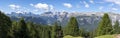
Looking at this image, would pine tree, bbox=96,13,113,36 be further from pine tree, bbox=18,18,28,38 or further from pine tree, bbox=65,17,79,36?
pine tree, bbox=18,18,28,38

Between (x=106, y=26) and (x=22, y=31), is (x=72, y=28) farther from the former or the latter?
(x=22, y=31)

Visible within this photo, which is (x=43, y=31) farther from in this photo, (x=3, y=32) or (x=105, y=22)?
(x=3, y=32)

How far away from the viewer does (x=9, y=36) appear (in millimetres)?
68188

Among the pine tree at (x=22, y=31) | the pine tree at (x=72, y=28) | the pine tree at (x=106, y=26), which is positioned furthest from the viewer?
the pine tree at (x=72, y=28)

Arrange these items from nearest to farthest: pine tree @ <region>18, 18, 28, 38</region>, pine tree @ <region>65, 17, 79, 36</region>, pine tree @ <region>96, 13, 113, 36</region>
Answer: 1. pine tree @ <region>18, 18, 28, 38</region>
2. pine tree @ <region>96, 13, 113, 36</region>
3. pine tree @ <region>65, 17, 79, 36</region>

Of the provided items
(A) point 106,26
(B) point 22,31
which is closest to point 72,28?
(A) point 106,26

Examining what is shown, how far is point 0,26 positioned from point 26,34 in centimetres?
1309

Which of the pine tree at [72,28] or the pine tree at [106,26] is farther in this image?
the pine tree at [72,28]

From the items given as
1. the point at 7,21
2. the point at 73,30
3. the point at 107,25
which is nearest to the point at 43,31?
the point at 73,30

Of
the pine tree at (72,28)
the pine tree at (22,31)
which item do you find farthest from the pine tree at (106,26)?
the pine tree at (22,31)

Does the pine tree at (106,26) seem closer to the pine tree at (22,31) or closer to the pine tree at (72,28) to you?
the pine tree at (72,28)

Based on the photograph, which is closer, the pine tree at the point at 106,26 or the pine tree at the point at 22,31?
the pine tree at the point at 22,31

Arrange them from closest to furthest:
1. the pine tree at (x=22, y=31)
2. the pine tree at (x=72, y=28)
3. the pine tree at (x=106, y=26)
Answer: the pine tree at (x=22, y=31)
the pine tree at (x=106, y=26)
the pine tree at (x=72, y=28)

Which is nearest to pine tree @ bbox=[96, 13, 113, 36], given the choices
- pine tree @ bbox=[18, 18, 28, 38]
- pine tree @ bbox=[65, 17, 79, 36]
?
pine tree @ bbox=[65, 17, 79, 36]
